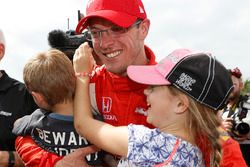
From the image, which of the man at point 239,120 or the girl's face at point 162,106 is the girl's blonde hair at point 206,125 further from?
the man at point 239,120

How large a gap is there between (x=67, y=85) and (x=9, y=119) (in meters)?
0.74

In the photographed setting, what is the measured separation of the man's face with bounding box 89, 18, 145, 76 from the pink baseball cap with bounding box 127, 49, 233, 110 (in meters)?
0.40

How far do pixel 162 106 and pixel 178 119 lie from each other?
0.36 feet

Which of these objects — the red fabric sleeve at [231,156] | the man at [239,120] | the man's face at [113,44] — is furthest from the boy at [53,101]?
the man at [239,120]

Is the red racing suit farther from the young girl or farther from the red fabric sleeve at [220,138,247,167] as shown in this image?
the young girl

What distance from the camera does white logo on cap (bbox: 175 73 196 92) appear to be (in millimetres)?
2156

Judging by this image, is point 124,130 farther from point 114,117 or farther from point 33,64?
point 33,64

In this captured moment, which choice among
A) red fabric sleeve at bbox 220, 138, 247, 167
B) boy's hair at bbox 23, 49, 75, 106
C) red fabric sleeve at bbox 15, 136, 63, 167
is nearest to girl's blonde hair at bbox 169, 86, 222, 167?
red fabric sleeve at bbox 220, 138, 247, 167

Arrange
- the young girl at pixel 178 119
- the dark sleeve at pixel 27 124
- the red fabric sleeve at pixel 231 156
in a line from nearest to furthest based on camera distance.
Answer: the young girl at pixel 178 119 < the red fabric sleeve at pixel 231 156 < the dark sleeve at pixel 27 124

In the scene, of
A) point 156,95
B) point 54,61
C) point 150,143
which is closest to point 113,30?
point 54,61

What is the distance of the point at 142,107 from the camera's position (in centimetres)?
258

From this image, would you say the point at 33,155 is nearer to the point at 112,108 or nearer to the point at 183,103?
the point at 112,108

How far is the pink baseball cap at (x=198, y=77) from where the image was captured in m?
2.16

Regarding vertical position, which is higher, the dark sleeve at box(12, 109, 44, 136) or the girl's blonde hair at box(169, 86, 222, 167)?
the girl's blonde hair at box(169, 86, 222, 167)
